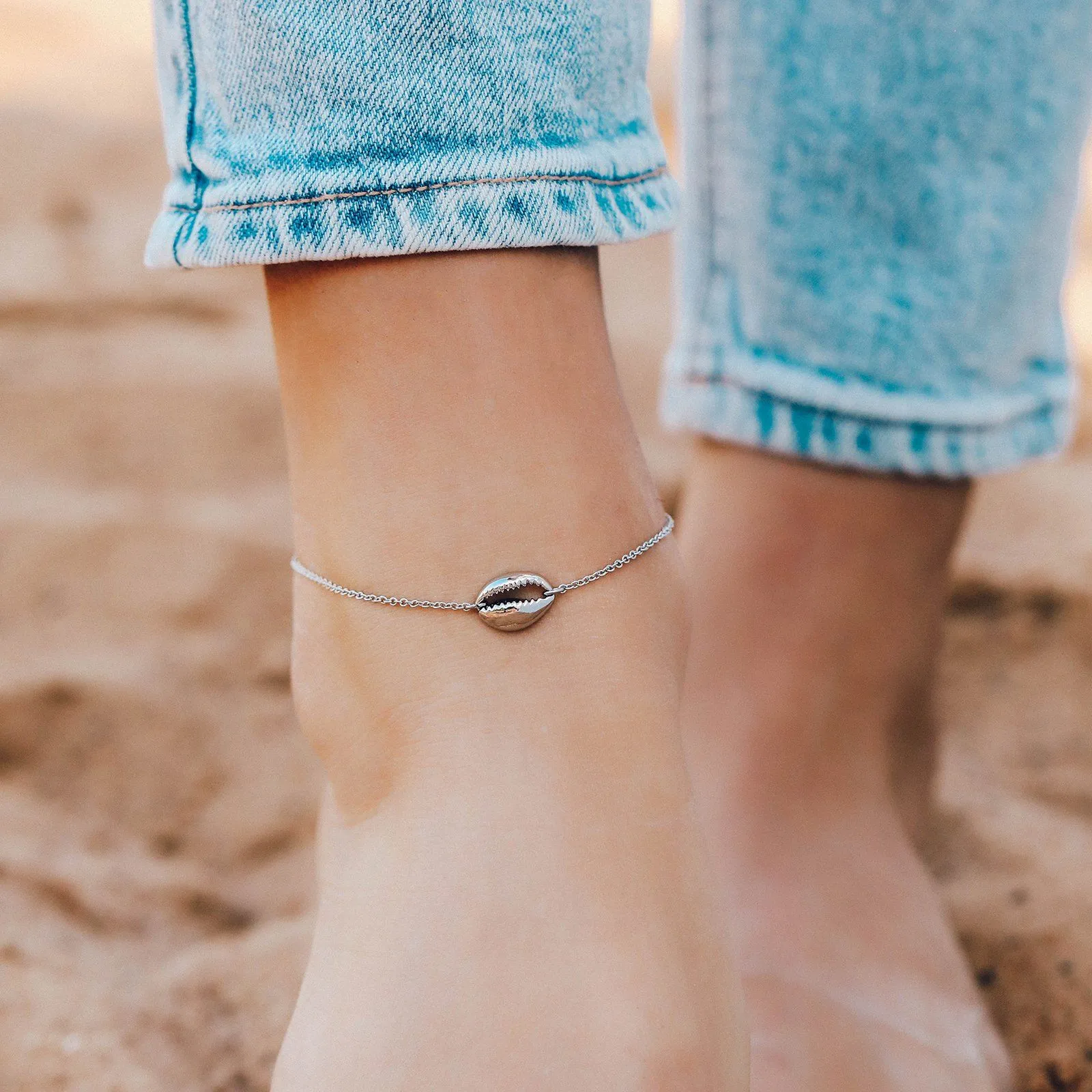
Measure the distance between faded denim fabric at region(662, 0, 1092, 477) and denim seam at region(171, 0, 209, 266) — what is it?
432mm

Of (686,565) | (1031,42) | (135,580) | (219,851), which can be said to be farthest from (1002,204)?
(135,580)

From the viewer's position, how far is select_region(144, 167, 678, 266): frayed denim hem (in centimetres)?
53

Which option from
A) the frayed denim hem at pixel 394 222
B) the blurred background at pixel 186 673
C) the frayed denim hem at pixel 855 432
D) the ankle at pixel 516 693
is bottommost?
the blurred background at pixel 186 673

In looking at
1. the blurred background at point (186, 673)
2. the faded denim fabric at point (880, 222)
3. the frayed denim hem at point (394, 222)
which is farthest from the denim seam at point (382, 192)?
the blurred background at point (186, 673)

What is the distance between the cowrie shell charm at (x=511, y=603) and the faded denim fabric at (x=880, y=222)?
1.31 feet

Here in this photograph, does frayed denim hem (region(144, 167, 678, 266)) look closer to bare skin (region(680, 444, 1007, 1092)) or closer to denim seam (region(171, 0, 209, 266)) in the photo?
denim seam (region(171, 0, 209, 266))

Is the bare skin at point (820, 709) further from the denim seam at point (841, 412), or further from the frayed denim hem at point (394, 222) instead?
the frayed denim hem at point (394, 222)

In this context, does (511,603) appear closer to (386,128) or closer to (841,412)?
(386,128)

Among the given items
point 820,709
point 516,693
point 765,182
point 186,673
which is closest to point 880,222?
point 765,182

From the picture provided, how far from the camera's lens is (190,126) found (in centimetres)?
58

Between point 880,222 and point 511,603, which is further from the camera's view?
point 880,222

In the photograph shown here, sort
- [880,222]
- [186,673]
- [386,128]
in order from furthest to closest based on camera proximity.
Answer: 1. [186,673]
2. [880,222]
3. [386,128]

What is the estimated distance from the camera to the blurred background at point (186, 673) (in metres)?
0.84

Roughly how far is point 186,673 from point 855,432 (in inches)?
28.2
